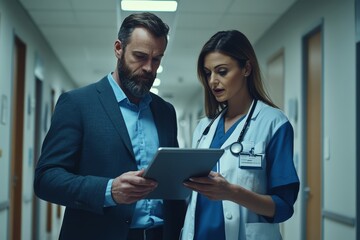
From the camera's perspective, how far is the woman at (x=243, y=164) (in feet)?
4.78

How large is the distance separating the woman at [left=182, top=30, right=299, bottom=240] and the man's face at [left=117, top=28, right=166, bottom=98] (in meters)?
0.18

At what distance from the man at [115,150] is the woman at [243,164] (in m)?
0.14

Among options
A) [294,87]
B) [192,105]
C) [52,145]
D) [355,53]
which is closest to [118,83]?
[52,145]

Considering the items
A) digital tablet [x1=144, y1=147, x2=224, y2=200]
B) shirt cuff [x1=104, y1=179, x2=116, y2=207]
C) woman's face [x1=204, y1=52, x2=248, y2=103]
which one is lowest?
shirt cuff [x1=104, y1=179, x2=116, y2=207]

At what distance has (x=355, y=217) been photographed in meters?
2.97

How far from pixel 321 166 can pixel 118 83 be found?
7.52 feet

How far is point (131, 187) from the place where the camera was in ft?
4.28

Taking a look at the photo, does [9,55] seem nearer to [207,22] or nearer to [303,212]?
[207,22]

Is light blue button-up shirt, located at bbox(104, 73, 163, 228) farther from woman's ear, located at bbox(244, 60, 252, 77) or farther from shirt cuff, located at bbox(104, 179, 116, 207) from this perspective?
woman's ear, located at bbox(244, 60, 252, 77)

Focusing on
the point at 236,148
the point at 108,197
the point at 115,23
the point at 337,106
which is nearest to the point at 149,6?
the point at 115,23

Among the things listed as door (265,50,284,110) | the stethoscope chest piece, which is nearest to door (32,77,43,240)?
door (265,50,284,110)

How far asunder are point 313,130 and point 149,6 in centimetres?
165

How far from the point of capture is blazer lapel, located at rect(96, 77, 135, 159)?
1.49m

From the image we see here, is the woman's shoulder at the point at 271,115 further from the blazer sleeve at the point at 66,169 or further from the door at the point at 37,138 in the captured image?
the door at the point at 37,138
